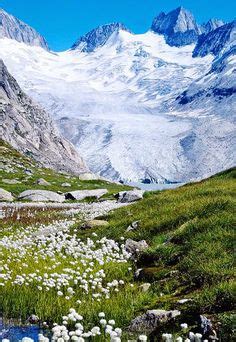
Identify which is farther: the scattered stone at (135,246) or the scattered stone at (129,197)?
the scattered stone at (129,197)

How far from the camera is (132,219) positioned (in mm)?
24844

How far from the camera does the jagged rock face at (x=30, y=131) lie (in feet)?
494

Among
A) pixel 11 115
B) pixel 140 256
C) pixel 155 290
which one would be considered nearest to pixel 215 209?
pixel 140 256

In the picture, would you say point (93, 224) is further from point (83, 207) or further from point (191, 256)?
point (83, 207)

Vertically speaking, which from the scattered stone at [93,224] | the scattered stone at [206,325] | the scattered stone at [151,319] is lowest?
the scattered stone at [206,325]

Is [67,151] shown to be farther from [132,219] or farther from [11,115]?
[132,219]

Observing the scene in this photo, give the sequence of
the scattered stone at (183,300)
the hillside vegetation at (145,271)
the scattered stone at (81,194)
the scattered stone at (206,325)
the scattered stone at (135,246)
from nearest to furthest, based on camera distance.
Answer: the scattered stone at (206,325), the hillside vegetation at (145,271), the scattered stone at (183,300), the scattered stone at (135,246), the scattered stone at (81,194)

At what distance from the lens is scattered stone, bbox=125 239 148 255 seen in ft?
64.1

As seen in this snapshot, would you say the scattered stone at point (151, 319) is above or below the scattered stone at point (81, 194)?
below

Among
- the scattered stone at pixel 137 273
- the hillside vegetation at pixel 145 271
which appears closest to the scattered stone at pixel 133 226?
the hillside vegetation at pixel 145 271

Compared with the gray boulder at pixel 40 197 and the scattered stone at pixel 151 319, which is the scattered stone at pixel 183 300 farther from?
the gray boulder at pixel 40 197

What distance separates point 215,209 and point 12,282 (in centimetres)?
958

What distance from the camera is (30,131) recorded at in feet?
546

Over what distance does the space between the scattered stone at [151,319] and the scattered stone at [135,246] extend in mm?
6903
